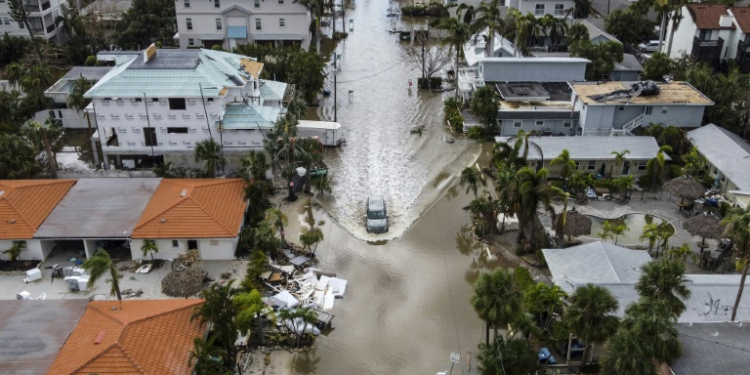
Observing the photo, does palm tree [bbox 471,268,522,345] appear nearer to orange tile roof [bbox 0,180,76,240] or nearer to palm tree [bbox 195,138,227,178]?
palm tree [bbox 195,138,227,178]

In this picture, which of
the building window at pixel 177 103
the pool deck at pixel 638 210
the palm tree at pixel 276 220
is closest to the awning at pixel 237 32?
the building window at pixel 177 103

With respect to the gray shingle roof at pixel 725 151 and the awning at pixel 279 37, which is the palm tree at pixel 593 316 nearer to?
the gray shingle roof at pixel 725 151

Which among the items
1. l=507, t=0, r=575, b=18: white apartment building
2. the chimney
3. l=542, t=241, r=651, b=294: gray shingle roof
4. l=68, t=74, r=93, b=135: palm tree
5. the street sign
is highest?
l=507, t=0, r=575, b=18: white apartment building

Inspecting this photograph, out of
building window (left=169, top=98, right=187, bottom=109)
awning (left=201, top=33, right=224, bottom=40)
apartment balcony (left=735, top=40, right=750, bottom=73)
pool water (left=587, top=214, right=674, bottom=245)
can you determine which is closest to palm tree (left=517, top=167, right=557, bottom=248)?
pool water (left=587, top=214, right=674, bottom=245)

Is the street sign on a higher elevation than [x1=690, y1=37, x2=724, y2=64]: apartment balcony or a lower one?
lower

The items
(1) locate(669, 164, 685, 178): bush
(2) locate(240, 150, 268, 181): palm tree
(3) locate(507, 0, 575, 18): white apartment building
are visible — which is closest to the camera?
(2) locate(240, 150, 268, 181): palm tree

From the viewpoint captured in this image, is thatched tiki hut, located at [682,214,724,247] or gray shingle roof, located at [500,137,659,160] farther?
gray shingle roof, located at [500,137,659,160]

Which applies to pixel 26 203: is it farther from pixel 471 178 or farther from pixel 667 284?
pixel 667 284
